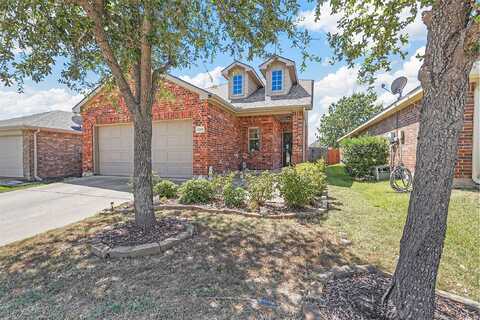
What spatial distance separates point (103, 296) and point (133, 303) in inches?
15.0

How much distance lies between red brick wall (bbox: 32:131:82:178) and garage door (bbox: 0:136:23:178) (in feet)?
2.78

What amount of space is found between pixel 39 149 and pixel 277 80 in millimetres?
12510

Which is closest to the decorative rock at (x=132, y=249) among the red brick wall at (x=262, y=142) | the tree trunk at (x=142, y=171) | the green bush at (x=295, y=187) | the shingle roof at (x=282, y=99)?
the tree trunk at (x=142, y=171)

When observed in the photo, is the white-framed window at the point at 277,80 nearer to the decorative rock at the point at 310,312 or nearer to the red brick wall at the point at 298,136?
the red brick wall at the point at 298,136

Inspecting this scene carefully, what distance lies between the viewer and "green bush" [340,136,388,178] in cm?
950

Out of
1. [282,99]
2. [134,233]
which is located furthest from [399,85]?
[134,233]

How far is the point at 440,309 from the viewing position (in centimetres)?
194

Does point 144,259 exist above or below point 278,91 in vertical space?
below

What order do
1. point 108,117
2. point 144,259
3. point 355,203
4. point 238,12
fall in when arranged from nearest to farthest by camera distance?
point 144,259 → point 238,12 → point 355,203 → point 108,117

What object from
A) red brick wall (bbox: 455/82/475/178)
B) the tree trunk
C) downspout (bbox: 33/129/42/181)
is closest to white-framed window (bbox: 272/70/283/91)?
red brick wall (bbox: 455/82/475/178)

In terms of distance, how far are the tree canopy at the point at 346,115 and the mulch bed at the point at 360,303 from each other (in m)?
35.0

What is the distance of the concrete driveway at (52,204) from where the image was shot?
14.8 feet

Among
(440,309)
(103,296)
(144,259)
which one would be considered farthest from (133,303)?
(440,309)

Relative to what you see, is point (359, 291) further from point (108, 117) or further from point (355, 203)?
point (108, 117)
